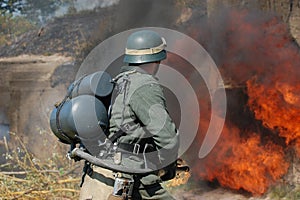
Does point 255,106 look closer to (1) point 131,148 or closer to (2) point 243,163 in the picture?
(2) point 243,163

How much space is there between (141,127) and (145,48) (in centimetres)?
65

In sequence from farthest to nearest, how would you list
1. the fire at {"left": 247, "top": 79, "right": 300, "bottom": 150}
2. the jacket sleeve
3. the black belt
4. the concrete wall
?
the concrete wall
the fire at {"left": 247, "top": 79, "right": 300, "bottom": 150}
the black belt
the jacket sleeve

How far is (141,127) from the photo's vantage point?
365cm

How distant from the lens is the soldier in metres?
3.54

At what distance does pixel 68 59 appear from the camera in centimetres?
1570

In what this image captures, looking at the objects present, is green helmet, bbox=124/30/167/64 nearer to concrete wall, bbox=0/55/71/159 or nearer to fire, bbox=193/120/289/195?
fire, bbox=193/120/289/195

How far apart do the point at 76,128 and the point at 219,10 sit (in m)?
6.27

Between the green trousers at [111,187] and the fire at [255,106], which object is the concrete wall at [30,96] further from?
the green trousers at [111,187]

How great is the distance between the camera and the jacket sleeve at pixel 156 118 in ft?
11.5

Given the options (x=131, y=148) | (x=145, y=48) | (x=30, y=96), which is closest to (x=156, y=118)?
(x=131, y=148)

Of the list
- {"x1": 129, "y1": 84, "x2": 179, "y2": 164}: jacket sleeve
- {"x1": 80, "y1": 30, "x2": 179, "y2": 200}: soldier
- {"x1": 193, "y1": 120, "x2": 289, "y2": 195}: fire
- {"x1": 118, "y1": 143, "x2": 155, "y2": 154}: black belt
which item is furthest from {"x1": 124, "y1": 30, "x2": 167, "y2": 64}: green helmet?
{"x1": 193, "y1": 120, "x2": 289, "y2": 195}: fire

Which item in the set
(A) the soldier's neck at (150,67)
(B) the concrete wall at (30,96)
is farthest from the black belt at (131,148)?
(B) the concrete wall at (30,96)

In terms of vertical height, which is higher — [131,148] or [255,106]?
[131,148]

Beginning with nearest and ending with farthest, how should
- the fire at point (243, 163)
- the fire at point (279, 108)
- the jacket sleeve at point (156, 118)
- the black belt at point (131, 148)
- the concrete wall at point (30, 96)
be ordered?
the jacket sleeve at point (156, 118)
the black belt at point (131, 148)
the fire at point (279, 108)
the fire at point (243, 163)
the concrete wall at point (30, 96)
